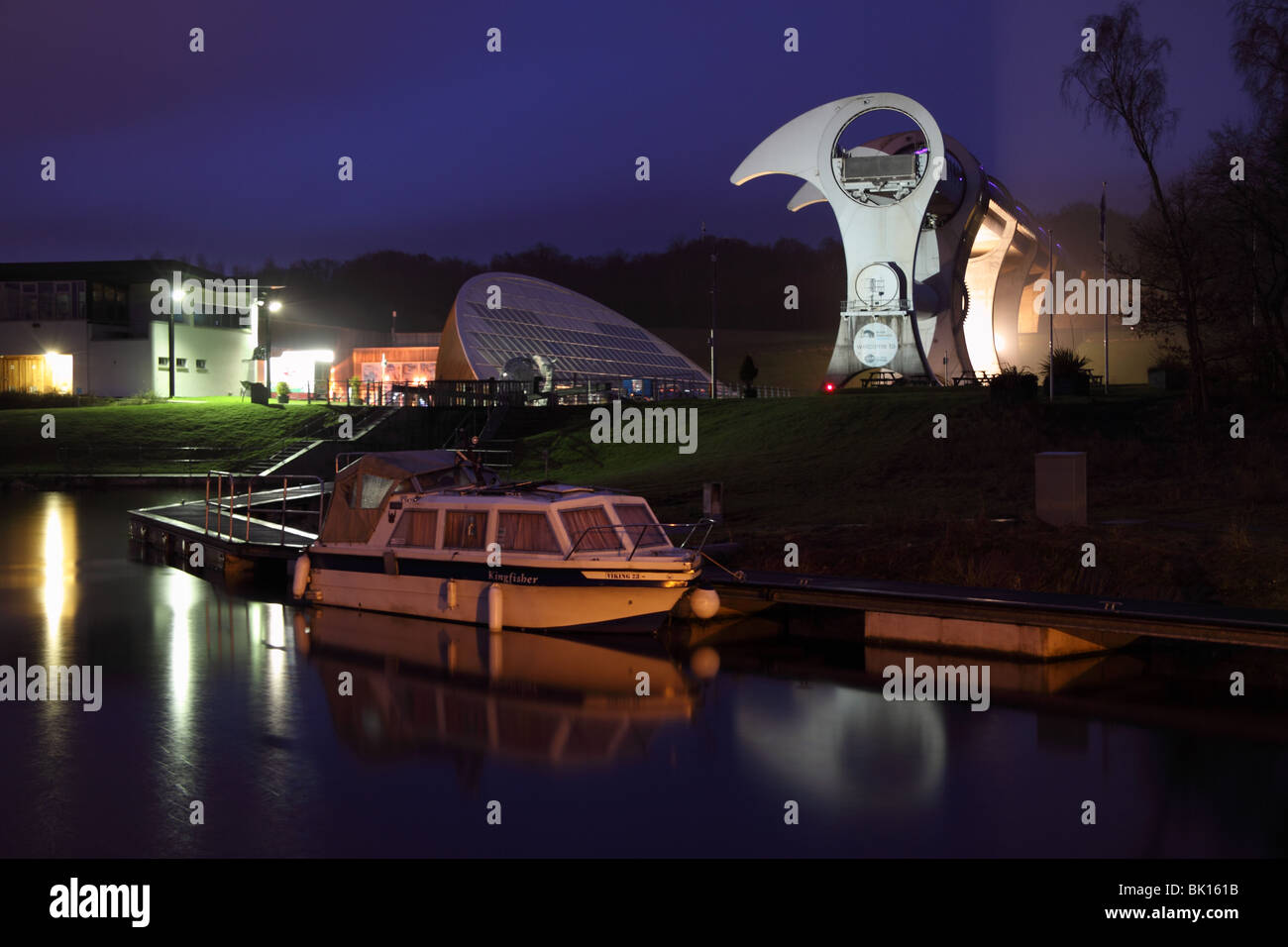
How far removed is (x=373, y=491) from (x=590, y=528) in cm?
484

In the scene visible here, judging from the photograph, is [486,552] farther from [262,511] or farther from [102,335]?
[102,335]

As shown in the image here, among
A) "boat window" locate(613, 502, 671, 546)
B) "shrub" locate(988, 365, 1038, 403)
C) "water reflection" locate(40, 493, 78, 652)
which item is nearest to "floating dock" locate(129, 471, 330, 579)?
"water reflection" locate(40, 493, 78, 652)

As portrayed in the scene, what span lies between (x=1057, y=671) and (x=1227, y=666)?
2.62 m

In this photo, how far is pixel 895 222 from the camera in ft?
206

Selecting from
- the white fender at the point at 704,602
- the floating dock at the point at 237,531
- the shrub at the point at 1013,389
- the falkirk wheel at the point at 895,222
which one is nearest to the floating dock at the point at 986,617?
the white fender at the point at 704,602

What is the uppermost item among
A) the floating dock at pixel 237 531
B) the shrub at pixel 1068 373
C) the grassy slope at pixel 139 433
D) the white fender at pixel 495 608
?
the shrub at pixel 1068 373

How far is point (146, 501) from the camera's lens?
46719 millimetres

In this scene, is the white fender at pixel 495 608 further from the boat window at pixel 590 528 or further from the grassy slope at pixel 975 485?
the grassy slope at pixel 975 485

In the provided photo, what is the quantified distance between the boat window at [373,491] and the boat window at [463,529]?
1848 millimetres

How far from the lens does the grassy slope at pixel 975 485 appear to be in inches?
827

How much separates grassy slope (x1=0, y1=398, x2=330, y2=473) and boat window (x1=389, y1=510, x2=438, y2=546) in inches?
1334
